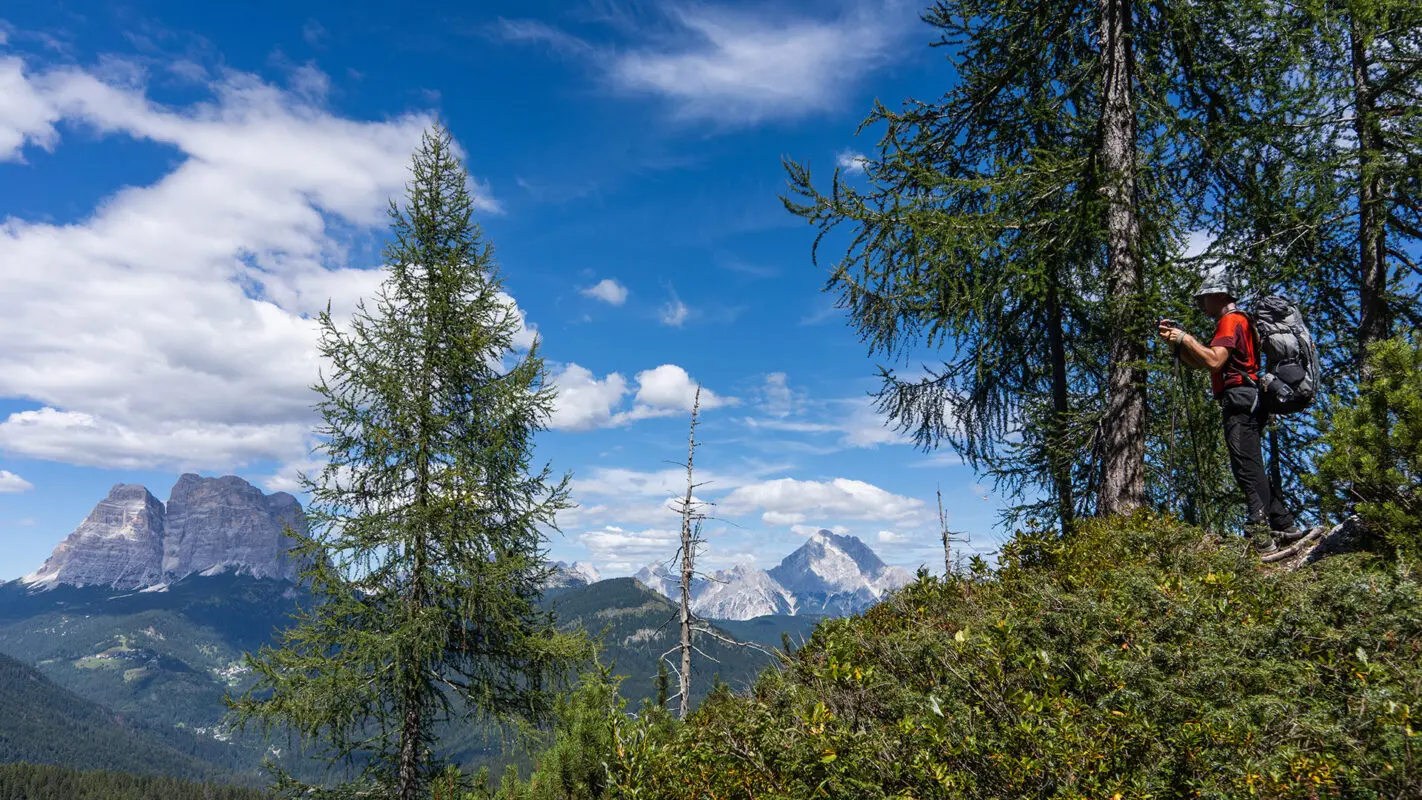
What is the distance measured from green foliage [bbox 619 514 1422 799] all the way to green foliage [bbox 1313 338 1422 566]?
66 cm

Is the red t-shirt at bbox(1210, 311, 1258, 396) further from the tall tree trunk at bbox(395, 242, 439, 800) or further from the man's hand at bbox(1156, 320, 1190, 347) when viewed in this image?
the tall tree trunk at bbox(395, 242, 439, 800)

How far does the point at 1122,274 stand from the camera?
284 inches

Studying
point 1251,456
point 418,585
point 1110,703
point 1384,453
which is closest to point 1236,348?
point 1251,456

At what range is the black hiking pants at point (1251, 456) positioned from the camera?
20.0 feet

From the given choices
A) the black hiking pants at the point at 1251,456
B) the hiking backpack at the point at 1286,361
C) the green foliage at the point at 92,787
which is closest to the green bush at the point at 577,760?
the black hiking pants at the point at 1251,456

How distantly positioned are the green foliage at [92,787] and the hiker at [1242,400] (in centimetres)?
18033

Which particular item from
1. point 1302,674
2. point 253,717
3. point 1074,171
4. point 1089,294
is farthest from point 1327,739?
point 253,717

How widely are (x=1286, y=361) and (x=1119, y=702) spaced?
5026 millimetres

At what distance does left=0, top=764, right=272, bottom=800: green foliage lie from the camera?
458 feet

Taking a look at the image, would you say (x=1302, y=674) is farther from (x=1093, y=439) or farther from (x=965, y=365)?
(x=965, y=365)

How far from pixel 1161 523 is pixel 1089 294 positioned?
4.17 m

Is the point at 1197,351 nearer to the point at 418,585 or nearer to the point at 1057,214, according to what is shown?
the point at 1057,214

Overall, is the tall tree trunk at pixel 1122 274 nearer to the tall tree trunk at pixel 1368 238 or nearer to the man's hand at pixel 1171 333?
the man's hand at pixel 1171 333

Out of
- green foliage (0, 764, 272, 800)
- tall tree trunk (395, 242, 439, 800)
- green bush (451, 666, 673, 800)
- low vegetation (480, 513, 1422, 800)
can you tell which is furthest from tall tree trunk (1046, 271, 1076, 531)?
green foliage (0, 764, 272, 800)
